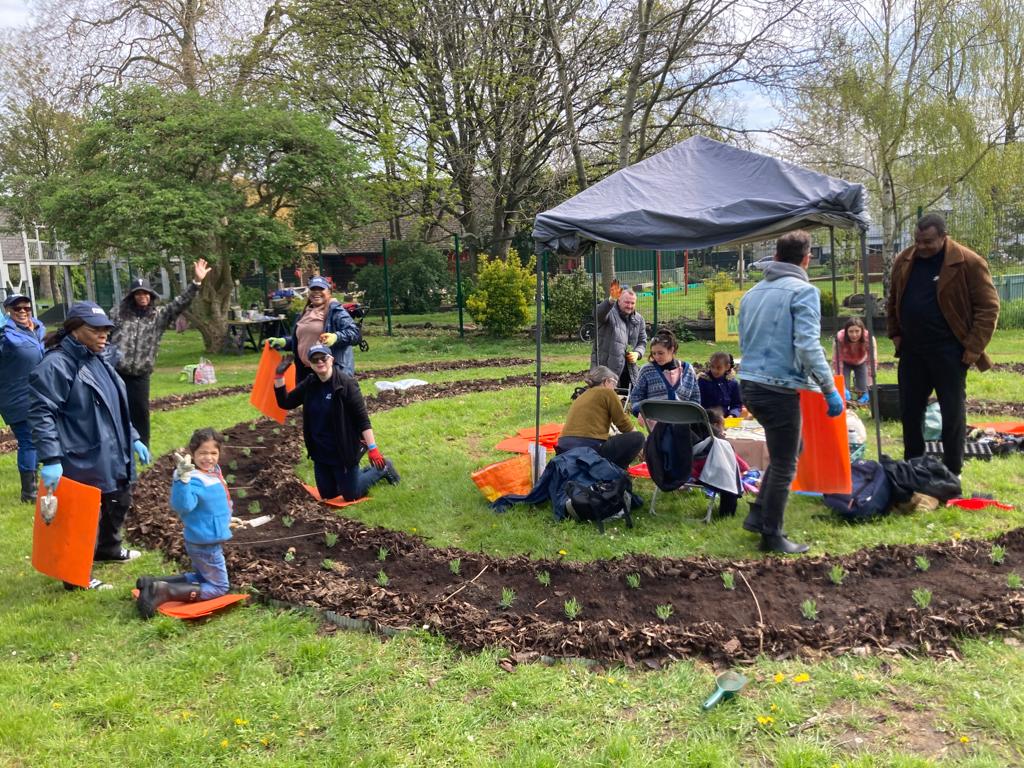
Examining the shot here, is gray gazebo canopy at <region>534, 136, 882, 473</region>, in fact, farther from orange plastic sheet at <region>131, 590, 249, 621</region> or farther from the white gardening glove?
orange plastic sheet at <region>131, 590, 249, 621</region>

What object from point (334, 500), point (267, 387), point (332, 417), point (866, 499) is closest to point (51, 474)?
point (332, 417)

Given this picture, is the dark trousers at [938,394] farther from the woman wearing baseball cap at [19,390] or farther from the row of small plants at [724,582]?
the woman wearing baseball cap at [19,390]

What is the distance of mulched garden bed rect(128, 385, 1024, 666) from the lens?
146 inches

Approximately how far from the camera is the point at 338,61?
2123 centimetres

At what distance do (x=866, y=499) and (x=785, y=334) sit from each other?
1603mm

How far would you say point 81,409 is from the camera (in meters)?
4.66

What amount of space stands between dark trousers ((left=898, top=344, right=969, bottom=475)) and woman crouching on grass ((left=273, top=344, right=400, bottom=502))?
410 centimetres

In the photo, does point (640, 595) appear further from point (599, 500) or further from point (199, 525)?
point (199, 525)

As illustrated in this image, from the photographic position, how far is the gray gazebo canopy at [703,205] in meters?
5.64

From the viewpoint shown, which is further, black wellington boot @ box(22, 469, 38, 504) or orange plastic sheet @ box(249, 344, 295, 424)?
orange plastic sheet @ box(249, 344, 295, 424)

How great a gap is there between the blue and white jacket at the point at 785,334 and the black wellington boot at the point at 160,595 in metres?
3.58

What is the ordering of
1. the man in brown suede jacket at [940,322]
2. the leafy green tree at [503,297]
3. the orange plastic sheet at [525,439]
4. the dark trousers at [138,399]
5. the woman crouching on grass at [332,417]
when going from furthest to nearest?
the leafy green tree at [503,297], the orange plastic sheet at [525,439], the dark trousers at [138,399], the woman crouching on grass at [332,417], the man in brown suede jacket at [940,322]

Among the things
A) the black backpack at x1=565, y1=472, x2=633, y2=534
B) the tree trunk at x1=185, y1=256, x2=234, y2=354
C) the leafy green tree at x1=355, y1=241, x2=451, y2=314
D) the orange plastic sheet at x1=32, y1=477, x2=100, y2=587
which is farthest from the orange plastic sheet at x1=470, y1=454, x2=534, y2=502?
the leafy green tree at x1=355, y1=241, x2=451, y2=314

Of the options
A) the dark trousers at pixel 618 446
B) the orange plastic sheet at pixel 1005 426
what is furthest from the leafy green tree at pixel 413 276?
the dark trousers at pixel 618 446
